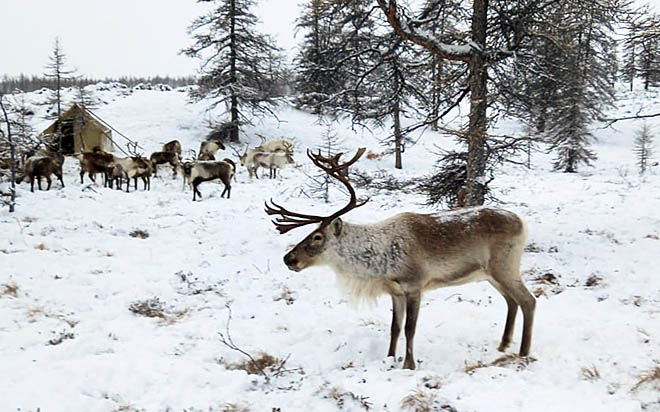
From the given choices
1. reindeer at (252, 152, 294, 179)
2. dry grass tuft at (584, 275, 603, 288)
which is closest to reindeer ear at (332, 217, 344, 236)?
dry grass tuft at (584, 275, 603, 288)

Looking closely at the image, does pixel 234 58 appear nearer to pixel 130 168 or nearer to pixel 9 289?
pixel 130 168

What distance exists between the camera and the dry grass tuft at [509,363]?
14.8ft

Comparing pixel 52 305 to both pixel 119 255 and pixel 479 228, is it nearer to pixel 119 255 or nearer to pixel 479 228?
pixel 119 255

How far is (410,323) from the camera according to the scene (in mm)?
4809

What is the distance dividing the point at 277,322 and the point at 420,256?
222cm

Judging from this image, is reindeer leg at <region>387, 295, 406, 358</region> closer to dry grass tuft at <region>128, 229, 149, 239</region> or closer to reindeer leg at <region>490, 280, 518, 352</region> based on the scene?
reindeer leg at <region>490, 280, 518, 352</region>

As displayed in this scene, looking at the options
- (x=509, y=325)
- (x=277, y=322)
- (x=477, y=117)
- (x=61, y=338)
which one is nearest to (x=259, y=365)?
(x=277, y=322)

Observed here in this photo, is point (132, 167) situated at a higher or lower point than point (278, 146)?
lower

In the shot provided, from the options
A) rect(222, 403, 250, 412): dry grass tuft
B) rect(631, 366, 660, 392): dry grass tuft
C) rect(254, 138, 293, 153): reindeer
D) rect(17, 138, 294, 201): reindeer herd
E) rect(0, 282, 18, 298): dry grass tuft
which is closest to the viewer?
rect(631, 366, 660, 392): dry grass tuft

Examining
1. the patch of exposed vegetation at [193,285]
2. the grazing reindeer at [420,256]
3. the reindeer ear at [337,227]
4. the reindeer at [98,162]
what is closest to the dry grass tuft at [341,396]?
the grazing reindeer at [420,256]

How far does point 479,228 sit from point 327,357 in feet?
6.94

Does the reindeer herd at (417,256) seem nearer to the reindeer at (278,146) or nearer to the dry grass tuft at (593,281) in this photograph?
the dry grass tuft at (593,281)

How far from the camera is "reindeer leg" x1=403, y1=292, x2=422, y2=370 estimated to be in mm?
4727

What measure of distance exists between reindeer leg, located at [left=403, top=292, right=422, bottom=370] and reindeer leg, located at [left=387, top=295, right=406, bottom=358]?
0.20 meters
